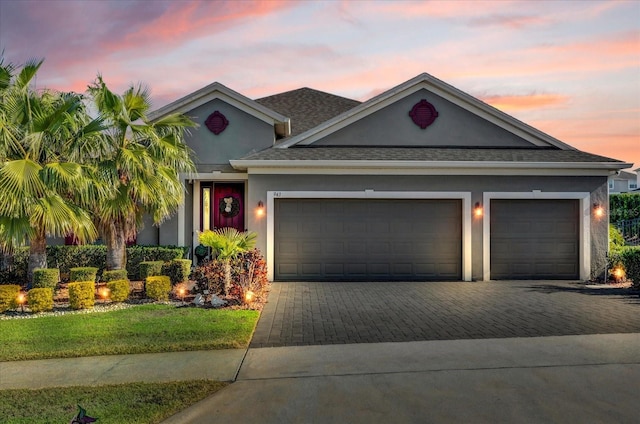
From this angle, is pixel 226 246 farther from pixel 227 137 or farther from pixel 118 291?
pixel 227 137

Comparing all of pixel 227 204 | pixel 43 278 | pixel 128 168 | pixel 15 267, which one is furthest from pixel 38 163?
pixel 227 204

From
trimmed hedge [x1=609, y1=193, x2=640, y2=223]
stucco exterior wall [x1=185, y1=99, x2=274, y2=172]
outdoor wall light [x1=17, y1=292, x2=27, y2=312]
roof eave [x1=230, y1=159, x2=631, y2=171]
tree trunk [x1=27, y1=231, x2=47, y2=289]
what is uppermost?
stucco exterior wall [x1=185, y1=99, x2=274, y2=172]

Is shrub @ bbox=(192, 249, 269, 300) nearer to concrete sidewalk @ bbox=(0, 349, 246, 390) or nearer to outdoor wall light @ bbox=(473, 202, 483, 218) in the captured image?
concrete sidewalk @ bbox=(0, 349, 246, 390)

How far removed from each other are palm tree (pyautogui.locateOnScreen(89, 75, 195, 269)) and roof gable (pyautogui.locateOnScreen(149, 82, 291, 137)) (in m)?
2.43

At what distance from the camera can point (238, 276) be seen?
33.7ft

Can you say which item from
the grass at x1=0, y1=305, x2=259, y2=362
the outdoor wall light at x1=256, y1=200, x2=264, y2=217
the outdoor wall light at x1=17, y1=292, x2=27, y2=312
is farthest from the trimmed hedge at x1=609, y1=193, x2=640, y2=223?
the outdoor wall light at x1=17, y1=292, x2=27, y2=312

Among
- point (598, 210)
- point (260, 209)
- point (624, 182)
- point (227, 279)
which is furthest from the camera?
point (624, 182)

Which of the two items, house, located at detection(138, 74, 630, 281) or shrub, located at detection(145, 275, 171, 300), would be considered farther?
house, located at detection(138, 74, 630, 281)

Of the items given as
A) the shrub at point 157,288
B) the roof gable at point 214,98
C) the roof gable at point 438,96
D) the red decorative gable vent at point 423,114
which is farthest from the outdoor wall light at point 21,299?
the red decorative gable vent at point 423,114

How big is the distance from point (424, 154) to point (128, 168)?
8.31m

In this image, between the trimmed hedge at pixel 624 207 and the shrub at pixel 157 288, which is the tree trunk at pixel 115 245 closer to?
the shrub at pixel 157 288

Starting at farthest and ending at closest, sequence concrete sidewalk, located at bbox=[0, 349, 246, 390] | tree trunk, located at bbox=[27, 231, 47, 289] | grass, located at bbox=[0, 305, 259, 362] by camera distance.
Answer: tree trunk, located at bbox=[27, 231, 47, 289], grass, located at bbox=[0, 305, 259, 362], concrete sidewalk, located at bbox=[0, 349, 246, 390]

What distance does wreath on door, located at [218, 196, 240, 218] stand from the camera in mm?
15148

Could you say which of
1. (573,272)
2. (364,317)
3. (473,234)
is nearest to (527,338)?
(364,317)
